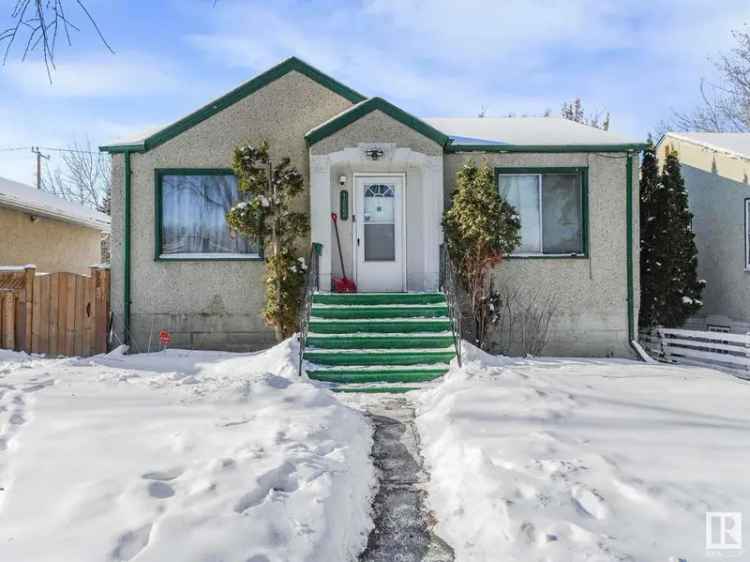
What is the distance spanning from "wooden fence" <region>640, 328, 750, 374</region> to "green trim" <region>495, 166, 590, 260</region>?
2262 mm

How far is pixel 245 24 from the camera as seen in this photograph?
4.50 metres

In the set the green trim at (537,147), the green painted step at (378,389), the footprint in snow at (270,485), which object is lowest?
the green painted step at (378,389)

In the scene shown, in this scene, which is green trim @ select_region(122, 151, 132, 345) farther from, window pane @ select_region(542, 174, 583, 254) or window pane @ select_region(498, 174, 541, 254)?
window pane @ select_region(542, 174, 583, 254)

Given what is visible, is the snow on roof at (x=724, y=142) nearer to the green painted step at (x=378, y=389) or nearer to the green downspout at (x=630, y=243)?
the green downspout at (x=630, y=243)

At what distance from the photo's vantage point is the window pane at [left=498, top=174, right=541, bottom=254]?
934cm

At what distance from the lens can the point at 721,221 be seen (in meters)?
10.7

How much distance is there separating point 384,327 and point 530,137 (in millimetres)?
4521

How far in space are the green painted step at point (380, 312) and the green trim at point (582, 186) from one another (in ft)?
6.16

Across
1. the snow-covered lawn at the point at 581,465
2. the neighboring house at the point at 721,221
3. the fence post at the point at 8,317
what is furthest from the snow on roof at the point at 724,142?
the fence post at the point at 8,317

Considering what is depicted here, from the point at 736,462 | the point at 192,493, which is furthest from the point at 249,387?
the point at 736,462

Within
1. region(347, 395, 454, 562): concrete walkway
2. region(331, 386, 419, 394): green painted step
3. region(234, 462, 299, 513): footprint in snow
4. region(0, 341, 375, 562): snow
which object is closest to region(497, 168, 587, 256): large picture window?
region(331, 386, 419, 394): green painted step

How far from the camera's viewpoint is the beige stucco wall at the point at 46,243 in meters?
12.6

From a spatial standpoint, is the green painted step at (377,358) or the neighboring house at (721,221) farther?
the neighboring house at (721,221)

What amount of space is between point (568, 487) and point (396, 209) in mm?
6652
